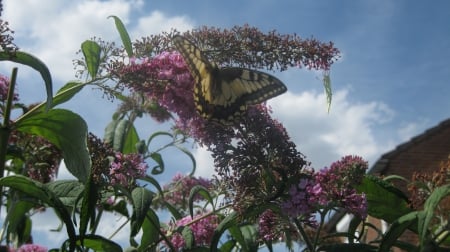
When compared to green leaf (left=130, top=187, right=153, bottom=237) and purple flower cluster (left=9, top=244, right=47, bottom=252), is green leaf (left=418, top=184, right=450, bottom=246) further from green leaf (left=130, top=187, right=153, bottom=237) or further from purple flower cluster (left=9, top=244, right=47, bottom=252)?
purple flower cluster (left=9, top=244, right=47, bottom=252)

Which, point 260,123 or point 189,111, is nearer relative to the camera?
point 260,123

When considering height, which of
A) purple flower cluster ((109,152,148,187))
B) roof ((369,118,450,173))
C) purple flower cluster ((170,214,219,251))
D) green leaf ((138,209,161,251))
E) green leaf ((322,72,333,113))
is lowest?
green leaf ((138,209,161,251))

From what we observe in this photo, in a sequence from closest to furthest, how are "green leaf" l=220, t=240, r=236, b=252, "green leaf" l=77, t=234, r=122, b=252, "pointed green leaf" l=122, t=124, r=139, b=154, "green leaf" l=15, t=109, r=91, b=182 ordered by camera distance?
"green leaf" l=15, t=109, r=91, b=182, "green leaf" l=77, t=234, r=122, b=252, "green leaf" l=220, t=240, r=236, b=252, "pointed green leaf" l=122, t=124, r=139, b=154

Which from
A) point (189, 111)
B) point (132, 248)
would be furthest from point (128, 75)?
point (132, 248)

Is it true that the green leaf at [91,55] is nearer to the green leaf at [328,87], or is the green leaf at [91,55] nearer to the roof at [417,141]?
the green leaf at [328,87]

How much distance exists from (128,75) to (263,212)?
2.12 ft

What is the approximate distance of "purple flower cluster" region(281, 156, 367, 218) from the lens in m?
1.83

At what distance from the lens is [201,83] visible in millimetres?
2277

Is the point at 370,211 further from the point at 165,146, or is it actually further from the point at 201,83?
the point at 165,146

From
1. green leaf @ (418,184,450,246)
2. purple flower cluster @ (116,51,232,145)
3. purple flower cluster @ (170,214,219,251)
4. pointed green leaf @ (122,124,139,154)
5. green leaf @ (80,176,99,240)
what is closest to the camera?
green leaf @ (418,184,450,246)

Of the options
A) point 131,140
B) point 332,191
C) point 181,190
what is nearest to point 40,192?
point 332,191

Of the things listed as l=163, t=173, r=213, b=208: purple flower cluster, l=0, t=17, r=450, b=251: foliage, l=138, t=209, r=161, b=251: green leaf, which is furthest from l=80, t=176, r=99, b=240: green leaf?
l=163, t=173, r=213, b=208: purple flower cluster

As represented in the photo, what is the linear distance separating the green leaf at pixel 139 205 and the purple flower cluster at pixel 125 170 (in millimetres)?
95

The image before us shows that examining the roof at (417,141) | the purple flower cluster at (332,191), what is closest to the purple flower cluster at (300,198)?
A: the purple flower cluster at (332,191)
